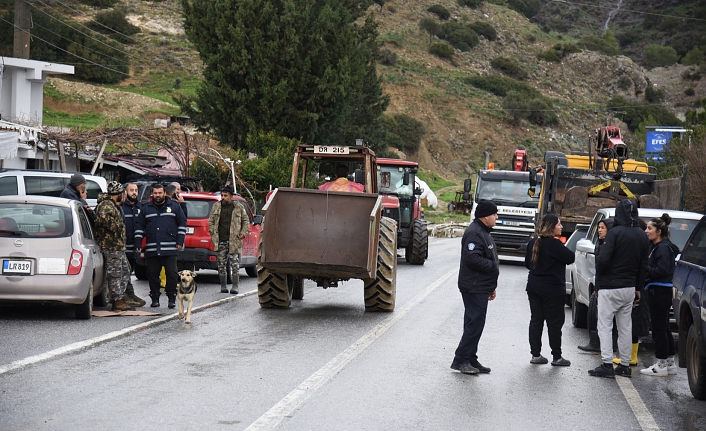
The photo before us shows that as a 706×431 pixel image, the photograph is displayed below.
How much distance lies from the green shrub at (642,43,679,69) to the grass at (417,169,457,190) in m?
57.8

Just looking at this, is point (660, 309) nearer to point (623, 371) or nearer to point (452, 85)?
point (623, 371)

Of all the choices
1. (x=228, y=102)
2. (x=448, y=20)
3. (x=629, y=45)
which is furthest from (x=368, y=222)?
(x=629, y=45)

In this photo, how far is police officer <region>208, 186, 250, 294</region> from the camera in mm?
16141

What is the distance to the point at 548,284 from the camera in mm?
10445

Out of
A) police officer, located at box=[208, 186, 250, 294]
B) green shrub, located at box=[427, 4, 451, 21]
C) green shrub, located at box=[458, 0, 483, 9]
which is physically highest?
green shrub, located at box=[458, 0, 483, 9]

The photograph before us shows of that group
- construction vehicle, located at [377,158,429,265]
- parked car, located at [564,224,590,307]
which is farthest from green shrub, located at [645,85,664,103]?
parked car, located at [564,224,590,307]

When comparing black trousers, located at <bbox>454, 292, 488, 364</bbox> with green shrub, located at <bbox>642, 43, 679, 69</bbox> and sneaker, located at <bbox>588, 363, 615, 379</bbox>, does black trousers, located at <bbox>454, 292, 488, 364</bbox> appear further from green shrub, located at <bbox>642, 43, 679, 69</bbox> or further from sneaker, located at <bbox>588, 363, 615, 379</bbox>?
green shrub, located at <bbox>642, 43, 679, 69</bbox>

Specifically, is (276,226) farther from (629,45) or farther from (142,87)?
(629,45)

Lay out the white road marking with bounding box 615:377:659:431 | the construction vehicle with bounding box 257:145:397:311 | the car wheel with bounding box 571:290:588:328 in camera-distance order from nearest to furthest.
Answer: the white road marking with bounding box 615:377:659:431
the construction vehicle with bounding box 257:145:397:311
the car wheel with bounding box 571:290:588:328

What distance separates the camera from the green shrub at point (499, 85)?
334ft

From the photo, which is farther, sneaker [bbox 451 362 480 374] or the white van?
the white van

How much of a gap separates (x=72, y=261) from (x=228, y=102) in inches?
1052

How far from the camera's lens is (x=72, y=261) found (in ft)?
40.3

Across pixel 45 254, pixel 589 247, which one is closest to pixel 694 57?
pixel 589 247
